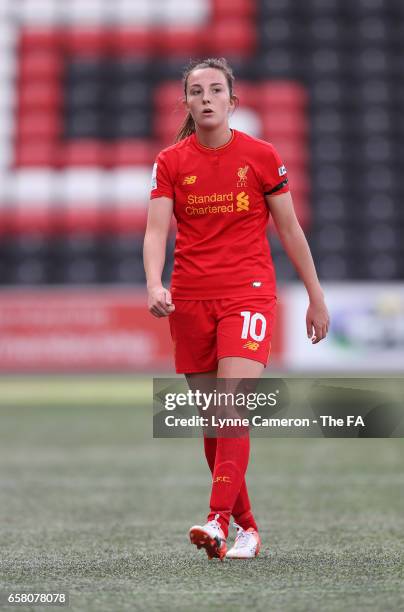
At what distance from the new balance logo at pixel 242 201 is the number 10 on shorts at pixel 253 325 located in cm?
33

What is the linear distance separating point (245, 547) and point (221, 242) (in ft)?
3.24

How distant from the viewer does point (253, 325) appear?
357 centimetres

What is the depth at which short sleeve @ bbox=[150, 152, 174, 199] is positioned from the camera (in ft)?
11.9

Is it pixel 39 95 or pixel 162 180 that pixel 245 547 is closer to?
pixel 162 180

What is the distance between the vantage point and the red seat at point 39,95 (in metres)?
19.1

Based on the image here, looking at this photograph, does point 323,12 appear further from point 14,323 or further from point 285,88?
point 14,323

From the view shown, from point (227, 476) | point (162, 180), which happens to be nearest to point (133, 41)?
point (162, 180)

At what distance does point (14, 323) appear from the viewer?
14758 mm

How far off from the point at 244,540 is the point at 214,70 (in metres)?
1.52

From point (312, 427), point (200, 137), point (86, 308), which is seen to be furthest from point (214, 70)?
point (86, 308)

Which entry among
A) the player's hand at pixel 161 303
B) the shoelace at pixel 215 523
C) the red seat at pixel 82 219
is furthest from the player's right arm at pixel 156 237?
the red seat at pixel 82 219

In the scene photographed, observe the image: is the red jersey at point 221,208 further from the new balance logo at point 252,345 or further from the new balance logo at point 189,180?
the new balance logo at point 252,345

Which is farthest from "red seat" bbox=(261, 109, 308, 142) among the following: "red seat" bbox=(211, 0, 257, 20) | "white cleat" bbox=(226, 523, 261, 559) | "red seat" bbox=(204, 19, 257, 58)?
"white cleat" bbox=(226, 523, 261, 559)

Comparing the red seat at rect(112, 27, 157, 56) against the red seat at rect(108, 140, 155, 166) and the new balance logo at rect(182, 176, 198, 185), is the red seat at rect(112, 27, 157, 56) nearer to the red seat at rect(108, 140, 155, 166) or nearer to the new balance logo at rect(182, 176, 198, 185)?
the red seat at rect(108, 140, 155, 166)
